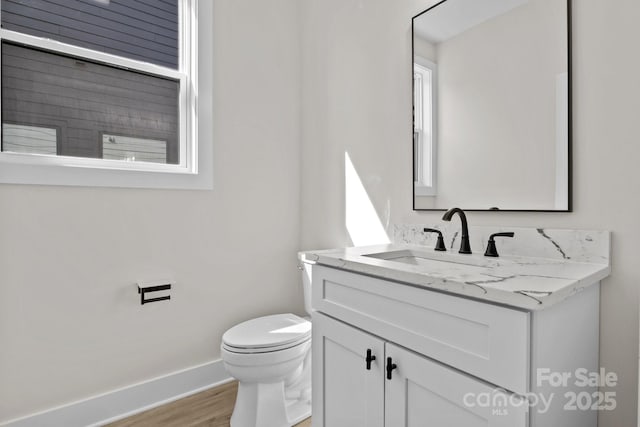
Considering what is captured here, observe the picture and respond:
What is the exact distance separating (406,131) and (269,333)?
119cm

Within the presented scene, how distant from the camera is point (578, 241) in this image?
1131 millimetres

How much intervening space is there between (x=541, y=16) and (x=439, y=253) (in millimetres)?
935

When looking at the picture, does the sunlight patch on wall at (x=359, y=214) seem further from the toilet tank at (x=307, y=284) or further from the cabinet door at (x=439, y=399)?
the cabinet door at (x=439, y=399)

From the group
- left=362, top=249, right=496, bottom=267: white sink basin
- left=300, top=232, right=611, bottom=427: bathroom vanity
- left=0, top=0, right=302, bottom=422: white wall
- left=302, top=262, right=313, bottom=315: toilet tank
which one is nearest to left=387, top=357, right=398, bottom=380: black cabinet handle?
left=300, top=232, right=611, bottom=427: bathroom vanity

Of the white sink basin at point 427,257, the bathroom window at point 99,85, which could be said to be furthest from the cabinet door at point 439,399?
the bathroom window at point 99,85

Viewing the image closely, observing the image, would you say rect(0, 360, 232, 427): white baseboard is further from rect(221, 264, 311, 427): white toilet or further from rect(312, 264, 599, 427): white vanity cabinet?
rect(312, 264, 599, 427): white vanity cabinet

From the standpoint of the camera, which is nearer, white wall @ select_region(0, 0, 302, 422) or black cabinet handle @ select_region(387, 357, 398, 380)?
black cabinet handle @ select_region(387, 357, 398, 380)

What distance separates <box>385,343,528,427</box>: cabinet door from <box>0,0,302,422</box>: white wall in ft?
4.29

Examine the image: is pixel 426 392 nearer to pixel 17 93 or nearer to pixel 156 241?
pixel 156 241

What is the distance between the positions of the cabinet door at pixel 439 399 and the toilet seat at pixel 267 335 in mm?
617

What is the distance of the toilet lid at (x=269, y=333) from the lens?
5.03 feet

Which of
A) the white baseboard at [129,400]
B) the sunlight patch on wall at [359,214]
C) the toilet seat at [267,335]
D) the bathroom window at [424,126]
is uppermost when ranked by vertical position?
the bathroom window at [424,126]

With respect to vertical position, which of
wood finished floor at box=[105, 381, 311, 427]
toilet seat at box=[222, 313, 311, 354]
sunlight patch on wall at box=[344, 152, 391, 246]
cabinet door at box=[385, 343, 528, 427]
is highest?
sunlight patch on wall at box=[344, 152, 391, 246]

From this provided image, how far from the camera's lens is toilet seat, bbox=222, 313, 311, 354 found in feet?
4.96
